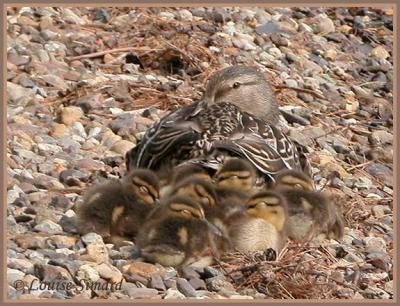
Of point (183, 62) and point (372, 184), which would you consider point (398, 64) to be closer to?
point (372, 184)

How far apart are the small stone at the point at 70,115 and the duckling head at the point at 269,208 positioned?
268cm

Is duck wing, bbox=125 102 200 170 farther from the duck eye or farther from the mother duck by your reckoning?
the duck eye

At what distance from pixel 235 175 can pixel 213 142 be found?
0.43 m

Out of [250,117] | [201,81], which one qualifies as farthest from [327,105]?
[250,117]

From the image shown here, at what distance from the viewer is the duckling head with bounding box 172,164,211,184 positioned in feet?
26.0

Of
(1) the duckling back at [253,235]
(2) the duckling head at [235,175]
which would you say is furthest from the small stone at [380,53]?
(1) the duckling back at [253,235]

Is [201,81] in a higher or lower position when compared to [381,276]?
lower

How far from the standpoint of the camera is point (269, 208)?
24.7 feet

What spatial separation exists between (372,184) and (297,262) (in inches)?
95.6

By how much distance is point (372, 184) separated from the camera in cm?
969

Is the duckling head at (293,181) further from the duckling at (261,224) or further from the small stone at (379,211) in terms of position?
the small stone at (379,211)

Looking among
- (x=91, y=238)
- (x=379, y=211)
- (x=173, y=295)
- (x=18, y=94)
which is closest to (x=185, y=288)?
(x=173, y=295)

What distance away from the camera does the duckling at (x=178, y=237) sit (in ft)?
23.4

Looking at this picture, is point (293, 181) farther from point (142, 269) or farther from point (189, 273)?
point (142, 269)
